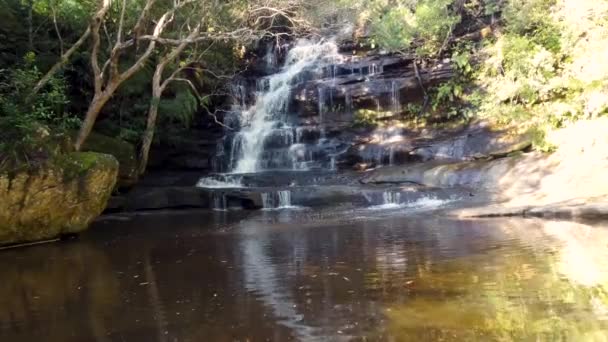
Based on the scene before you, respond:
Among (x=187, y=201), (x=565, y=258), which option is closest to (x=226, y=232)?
(x=187, y=201)

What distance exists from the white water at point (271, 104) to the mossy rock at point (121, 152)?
20.4ft

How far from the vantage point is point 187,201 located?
59.7ft

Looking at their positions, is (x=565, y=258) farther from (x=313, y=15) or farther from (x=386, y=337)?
(x=313, y=15)

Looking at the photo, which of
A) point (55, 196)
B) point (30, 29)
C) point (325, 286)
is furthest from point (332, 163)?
point (325, 286)

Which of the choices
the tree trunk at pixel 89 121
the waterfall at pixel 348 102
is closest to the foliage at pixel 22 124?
the tree trunk at pixel 89 121

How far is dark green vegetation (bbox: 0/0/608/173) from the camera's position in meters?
14.1

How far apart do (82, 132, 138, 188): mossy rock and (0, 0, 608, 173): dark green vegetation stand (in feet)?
2.72

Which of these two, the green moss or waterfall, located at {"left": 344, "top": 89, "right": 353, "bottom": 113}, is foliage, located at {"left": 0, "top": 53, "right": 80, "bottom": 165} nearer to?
the green moss

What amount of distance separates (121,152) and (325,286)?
11.9 m

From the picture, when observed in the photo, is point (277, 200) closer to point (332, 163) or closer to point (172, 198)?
point (172, 198)

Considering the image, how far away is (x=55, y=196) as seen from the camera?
1221cm

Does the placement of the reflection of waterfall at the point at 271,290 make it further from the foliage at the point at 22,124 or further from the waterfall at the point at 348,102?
the waterfall at the point at 348,102

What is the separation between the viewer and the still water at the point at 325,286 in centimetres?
524

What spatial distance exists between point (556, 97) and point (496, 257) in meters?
14.5
